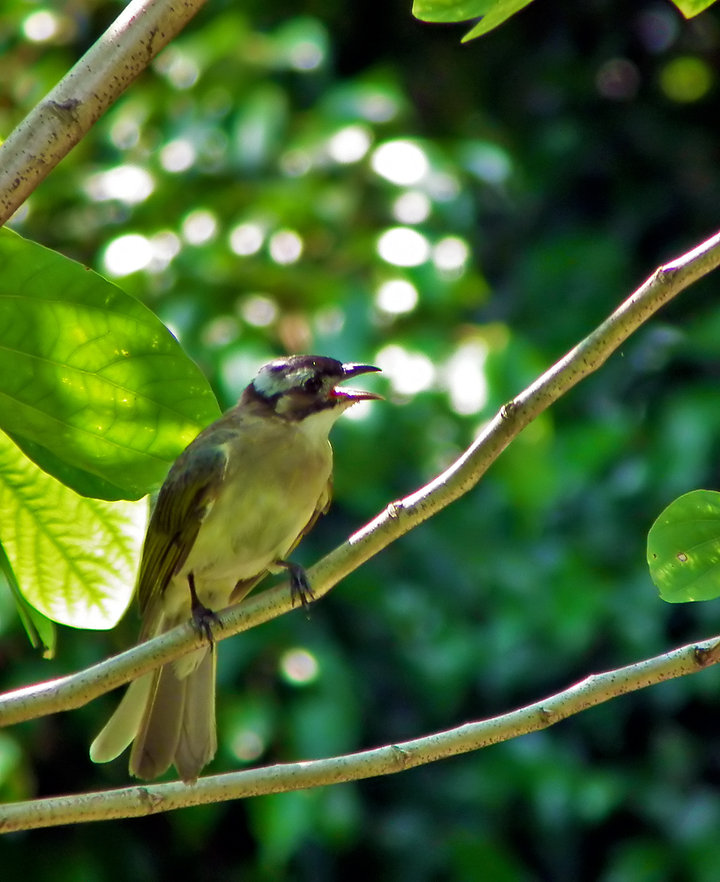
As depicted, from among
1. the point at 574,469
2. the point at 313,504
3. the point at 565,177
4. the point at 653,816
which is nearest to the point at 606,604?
the point at 574,469

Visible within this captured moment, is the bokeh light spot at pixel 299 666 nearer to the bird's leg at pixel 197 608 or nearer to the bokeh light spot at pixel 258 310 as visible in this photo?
the bird's leg at pixel 197 608

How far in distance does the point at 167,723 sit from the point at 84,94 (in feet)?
6.65

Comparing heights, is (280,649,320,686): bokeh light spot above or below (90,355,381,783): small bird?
below

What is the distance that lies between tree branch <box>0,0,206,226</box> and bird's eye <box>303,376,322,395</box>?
7.24ft

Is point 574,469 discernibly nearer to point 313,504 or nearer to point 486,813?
point 486,813

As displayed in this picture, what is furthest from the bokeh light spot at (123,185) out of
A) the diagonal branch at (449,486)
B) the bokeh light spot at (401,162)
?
the diagonal branch at (449,486)

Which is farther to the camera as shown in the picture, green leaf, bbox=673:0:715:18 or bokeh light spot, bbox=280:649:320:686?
bokeh light spot, bbox=280:649:320:686

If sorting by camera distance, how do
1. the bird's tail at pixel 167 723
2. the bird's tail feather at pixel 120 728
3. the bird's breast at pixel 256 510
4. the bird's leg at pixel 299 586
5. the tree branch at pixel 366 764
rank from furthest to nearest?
the bird's breast at pixel 256 510
the bird's tail at pixel 167 723
the bird's tail feather at pixel 120 728
the bird's leg at pixel 299 586
the tree branch at pixel 366 764

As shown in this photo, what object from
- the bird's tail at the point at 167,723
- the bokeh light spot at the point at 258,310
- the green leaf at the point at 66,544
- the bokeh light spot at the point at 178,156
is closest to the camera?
the green leaf at the point at 66,544

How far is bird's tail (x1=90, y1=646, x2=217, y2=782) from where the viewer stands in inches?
112

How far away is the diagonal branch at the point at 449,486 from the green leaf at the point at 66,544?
0.12m

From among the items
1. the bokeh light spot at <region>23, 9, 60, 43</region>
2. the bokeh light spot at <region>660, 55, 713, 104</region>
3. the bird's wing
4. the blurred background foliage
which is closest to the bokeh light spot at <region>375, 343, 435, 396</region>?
the blurred background foliage

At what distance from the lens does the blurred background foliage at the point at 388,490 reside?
424 centimetres

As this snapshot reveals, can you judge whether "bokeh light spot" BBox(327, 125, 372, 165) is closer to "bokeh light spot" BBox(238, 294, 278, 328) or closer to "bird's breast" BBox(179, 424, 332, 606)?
"bokeh light spot" BBox(238, 294, 278, 328)
